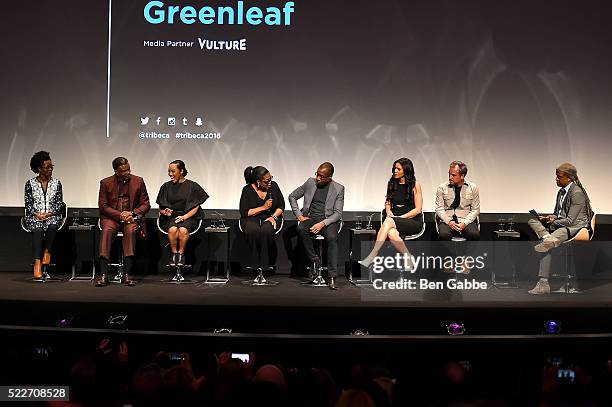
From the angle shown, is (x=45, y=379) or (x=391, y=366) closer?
(x=45, y=379)

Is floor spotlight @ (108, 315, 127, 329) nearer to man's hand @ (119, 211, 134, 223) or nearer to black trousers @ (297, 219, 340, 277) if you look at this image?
man's hand @ (119, 211, 134, 223)

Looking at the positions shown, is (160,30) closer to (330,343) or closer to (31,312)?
(31,312)

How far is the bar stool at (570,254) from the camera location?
6.16m

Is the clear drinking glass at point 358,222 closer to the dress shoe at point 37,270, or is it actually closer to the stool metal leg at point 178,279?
the stool metal leg at point 178,279

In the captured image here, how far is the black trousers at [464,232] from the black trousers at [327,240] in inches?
35.1

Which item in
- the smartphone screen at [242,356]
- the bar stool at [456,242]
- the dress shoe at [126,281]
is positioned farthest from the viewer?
the dress shoe at [126,281]

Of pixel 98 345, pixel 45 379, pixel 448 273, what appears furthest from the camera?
pixel 448 273

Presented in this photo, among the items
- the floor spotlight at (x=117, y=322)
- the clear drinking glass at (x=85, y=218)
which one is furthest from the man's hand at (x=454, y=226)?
the clear drinking glass at (x=85, y=218)

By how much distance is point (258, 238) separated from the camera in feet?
21.5

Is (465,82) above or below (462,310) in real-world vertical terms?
above

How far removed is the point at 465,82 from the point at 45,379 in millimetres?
5912

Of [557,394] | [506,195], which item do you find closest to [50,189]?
[506,195]

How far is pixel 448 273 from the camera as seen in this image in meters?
4.05

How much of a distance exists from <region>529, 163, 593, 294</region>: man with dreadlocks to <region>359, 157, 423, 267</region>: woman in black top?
3.43 ft
